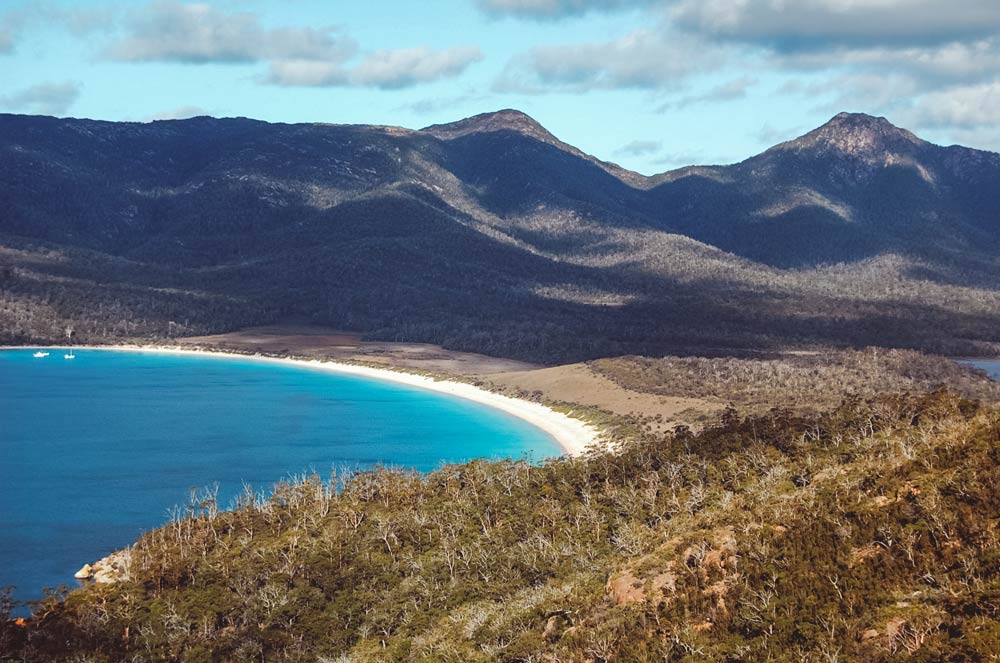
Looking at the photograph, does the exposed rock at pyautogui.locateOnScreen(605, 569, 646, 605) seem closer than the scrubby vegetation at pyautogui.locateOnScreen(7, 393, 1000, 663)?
No

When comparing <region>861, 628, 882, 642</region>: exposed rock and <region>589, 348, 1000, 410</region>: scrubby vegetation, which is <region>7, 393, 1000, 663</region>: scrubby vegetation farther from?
<region>589, 348, 1000, 410</region>: scrubby vegetation

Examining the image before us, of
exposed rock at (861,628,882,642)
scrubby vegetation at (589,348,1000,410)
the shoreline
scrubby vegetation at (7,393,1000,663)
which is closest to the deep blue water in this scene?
scrubby vegetation at (589,348,1000,410)

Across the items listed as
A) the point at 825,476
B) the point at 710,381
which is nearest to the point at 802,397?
the point at 710,381

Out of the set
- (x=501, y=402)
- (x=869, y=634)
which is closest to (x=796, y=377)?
(x=501, y=402)

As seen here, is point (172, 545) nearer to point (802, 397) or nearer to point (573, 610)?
point (573, 610)

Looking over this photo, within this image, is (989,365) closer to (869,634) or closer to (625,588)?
(625,588)

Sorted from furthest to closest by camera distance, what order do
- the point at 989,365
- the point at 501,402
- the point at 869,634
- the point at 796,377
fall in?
the point at 989,365 < the point at 501,402 < the point at 796,377 < the point at 869,634
